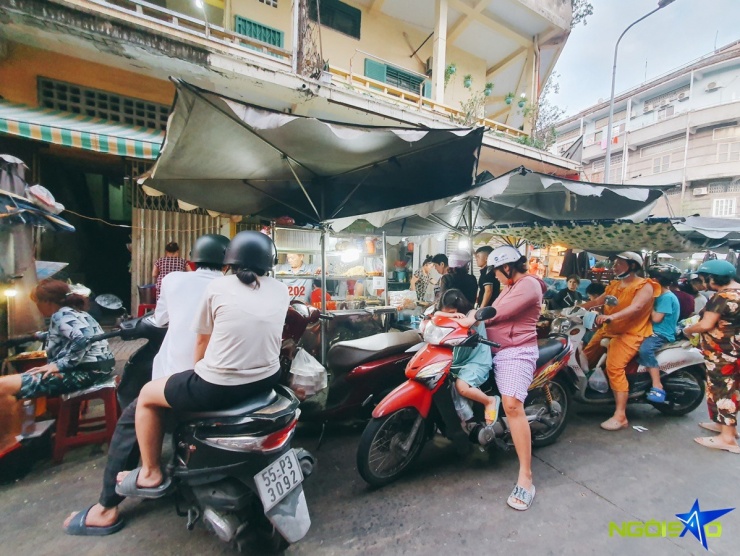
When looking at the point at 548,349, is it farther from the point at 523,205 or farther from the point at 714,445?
the point at 523,205

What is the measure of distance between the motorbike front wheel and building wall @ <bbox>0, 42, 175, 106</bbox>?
7788 mm

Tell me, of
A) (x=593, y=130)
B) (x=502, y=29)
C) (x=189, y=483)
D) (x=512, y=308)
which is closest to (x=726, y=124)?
(x=593, y=130)

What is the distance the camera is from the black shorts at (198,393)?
5.56ft

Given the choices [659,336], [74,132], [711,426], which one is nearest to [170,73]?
[74,132]

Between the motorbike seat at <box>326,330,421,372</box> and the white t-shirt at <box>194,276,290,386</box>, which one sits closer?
the white t-shirt at <box>194,276,290,386</box>

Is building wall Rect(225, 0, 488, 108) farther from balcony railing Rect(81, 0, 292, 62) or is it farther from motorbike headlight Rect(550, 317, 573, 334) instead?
motorbike headlight Rect(550, 317, 573, 334)

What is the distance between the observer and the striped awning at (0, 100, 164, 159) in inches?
181

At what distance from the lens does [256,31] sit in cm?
816

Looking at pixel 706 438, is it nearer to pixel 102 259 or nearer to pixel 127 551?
pixel 127 551

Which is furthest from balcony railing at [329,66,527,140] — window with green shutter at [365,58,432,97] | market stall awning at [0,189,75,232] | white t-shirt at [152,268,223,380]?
white t-shirt at [152,268,223,380]

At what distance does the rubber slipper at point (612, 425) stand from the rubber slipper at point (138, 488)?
4.18 metres

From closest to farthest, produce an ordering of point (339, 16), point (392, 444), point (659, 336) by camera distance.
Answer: point (392, 444), point (659, 336), point (339, 16)

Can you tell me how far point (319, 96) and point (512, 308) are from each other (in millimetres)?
6465
